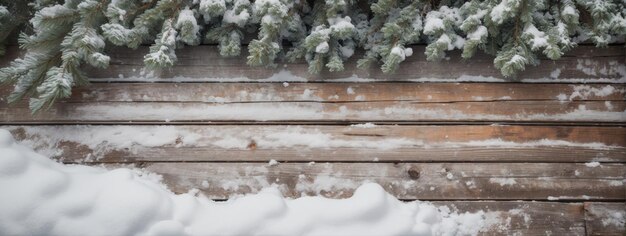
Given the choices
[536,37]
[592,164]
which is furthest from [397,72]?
[592,164]

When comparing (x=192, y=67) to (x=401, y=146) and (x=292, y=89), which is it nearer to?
(x=292, y=89)

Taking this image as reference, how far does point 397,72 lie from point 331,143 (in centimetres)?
57

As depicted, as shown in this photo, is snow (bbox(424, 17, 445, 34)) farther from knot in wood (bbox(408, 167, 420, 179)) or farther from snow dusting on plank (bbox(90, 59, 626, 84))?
knot in wood (bbox(408, 167, 420, 179))

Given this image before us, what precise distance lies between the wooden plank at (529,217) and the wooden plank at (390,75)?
0.71 m

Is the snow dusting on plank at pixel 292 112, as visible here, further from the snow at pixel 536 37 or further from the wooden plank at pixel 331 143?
the snow at pixel 536 37

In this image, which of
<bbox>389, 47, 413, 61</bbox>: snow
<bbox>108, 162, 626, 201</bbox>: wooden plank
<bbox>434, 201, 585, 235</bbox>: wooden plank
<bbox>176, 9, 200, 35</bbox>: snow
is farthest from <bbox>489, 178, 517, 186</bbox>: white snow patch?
<bbox>176, 9, 200, 35</bbox>: snow

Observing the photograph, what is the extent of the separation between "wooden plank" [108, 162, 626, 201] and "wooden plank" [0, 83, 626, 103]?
0.38 meters

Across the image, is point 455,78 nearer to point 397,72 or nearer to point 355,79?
point 397,72

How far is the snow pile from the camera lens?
215cm

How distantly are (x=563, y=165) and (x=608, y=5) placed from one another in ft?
2.90

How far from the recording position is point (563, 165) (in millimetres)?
2502

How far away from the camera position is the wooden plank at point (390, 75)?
2.54 metres

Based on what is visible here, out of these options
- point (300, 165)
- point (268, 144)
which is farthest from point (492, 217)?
point (268, 144)

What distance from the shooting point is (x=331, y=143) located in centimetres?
254
